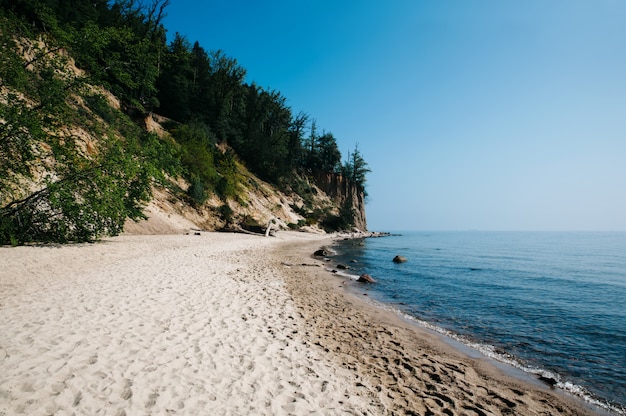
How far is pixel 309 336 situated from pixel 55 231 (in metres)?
15.3

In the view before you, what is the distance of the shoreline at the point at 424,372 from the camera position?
197 inches

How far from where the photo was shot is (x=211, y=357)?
Result: 5.30 m

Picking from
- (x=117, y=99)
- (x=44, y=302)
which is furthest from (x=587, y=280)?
(x=117, y=99)

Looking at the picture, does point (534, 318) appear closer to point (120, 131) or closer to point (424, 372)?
point (424, 372)

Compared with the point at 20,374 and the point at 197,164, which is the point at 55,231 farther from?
the point at 197,164

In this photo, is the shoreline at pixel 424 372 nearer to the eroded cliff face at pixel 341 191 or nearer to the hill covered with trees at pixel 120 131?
the hill covered with trees at pixel 120 131

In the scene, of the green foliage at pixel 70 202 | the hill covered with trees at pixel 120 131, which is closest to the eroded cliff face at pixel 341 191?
the hill covered with trees at pixel 120 131

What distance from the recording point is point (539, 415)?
500cm

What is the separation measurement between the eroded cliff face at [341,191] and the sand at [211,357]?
223 feet

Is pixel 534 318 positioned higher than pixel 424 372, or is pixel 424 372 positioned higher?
pixel 424 372

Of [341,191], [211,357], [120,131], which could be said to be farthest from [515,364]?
[341,191]

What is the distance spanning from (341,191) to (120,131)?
62308mm

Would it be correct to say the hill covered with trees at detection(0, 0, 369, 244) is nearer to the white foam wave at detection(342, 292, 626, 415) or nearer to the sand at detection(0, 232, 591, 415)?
the sand at detection(0, 232, 591, 415)

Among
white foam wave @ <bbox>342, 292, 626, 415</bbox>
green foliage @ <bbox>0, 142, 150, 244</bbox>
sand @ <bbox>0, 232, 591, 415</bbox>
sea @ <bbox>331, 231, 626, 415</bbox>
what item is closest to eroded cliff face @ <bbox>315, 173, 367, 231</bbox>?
sea @ <bbox>331, 231, 626, 415</bbox>
